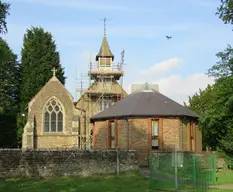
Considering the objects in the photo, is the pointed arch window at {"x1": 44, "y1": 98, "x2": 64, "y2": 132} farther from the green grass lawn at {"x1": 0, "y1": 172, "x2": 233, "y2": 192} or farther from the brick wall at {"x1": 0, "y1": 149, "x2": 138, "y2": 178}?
the green grass lawn at {"x1": 0, "y1": 172, "x2": 233, "y2": 192}

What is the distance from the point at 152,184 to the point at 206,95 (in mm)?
36375

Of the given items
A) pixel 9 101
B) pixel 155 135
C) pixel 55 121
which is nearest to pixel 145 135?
pixel 155 135

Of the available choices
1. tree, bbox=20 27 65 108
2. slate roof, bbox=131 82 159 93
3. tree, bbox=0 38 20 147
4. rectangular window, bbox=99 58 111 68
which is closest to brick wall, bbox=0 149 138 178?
slate roof, bbox=131 82 159 93

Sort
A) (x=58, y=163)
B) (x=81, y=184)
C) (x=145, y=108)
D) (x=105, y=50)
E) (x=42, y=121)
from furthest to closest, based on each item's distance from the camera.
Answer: (x=105, y=50) < (x=42, y=121) < (x=145, y=108) < (x=58, y=163) < (x=81, y=184)

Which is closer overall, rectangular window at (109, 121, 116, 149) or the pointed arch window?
rectangular window at (109, 121, 116, 149)

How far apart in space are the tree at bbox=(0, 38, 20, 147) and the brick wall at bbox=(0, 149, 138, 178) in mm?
25441

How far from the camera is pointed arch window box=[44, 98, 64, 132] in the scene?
4719 cm

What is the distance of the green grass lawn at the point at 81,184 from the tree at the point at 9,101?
2645 centimetres

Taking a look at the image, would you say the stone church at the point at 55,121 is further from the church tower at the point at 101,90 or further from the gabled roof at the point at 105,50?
the gabled roof at the point at 105,50

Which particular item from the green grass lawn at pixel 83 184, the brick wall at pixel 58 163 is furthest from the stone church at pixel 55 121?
the green grass lawn at pixel 83 184

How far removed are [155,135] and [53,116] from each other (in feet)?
56.8

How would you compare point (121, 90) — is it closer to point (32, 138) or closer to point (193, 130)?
point (32, 138)

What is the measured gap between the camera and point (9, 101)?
5731 cm

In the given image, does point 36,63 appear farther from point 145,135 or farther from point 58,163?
point 58,163
